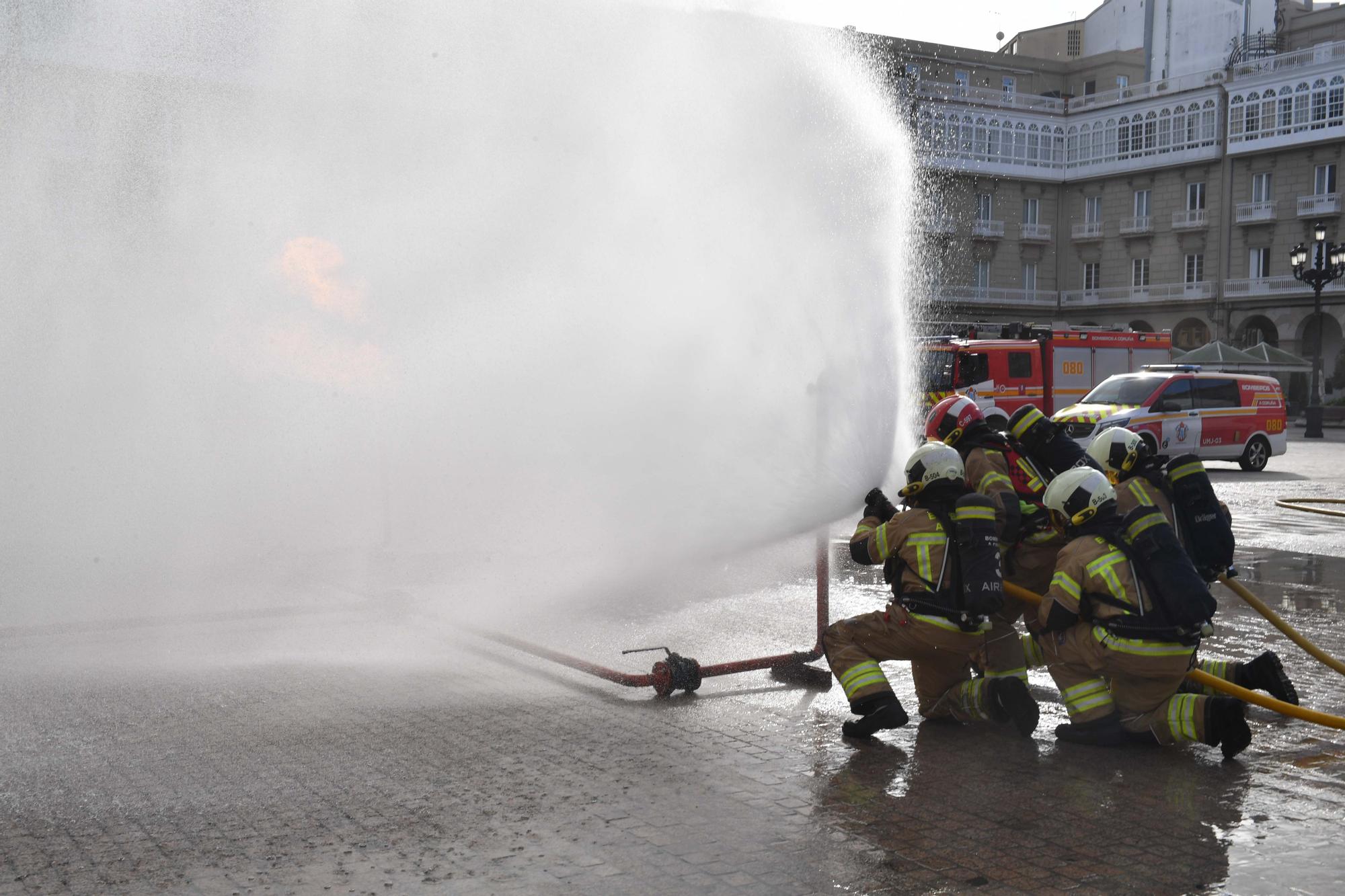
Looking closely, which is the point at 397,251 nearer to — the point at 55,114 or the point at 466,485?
the point at 466,485

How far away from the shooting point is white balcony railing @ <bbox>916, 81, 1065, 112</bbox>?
5578 cm

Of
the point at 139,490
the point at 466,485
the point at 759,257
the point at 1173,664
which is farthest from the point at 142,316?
the point at 1173,664

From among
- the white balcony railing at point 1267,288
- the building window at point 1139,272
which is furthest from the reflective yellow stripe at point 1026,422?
the building window at point 1139,272

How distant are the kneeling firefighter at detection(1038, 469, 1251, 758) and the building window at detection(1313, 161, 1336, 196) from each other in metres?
49.7

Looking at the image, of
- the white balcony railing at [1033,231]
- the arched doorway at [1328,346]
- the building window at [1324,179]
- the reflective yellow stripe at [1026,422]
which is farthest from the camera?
the white balcony railing at [1033,231]

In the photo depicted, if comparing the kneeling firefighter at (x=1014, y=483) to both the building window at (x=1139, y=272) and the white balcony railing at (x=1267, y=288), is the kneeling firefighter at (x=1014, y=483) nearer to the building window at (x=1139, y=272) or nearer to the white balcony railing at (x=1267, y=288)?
the white balcony railing at (x=1267, y=288)

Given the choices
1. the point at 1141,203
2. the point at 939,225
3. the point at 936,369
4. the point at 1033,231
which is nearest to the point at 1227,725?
the point at 936,369

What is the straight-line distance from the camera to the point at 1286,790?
5125 mm

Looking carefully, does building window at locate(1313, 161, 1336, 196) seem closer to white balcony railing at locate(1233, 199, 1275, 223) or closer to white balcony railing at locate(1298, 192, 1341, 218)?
white balcony railing at locate(1298, 192, 1341, 218)

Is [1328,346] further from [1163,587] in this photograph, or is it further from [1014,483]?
[1163,587]

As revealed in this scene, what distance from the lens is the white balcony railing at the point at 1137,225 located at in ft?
179

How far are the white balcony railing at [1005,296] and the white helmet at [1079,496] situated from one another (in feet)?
175

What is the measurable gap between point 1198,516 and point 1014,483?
1003 millimetres

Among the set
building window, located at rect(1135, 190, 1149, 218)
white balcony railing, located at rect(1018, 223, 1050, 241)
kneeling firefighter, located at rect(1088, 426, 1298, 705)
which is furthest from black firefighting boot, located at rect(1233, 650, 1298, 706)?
white balcony railing, located at rect(1018, 223, 1050, 241)
